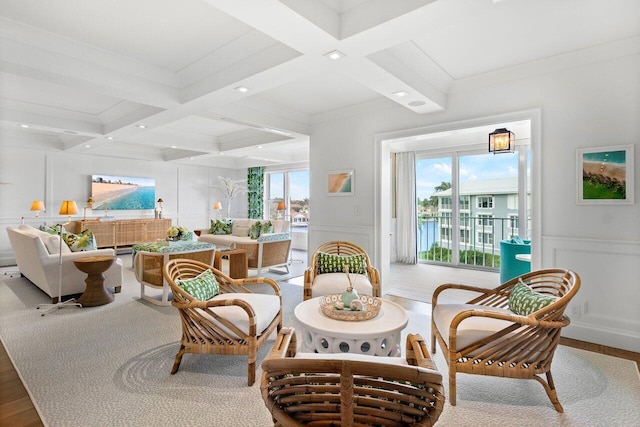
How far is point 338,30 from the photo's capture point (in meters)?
2.31

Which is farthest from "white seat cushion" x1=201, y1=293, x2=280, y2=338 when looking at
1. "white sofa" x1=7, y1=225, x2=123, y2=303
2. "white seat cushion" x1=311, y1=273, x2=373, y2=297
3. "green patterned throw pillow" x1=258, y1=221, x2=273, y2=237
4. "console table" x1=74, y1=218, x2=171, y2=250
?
"console table" x1=74, y1=218, x2=171, y2=250

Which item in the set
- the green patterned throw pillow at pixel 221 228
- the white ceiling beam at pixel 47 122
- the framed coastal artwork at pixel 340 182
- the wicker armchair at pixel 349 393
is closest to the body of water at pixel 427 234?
the framed coastal artwork at pixel 340 182

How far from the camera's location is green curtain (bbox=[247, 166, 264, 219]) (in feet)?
32.4

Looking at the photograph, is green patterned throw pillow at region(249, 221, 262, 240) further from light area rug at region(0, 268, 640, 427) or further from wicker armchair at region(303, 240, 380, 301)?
light area rug at region(0, 268, 640, 427)

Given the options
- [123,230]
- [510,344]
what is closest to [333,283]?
[510,344]

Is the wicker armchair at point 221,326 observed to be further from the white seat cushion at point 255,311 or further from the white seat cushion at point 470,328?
the white seat cushion at point 470,328

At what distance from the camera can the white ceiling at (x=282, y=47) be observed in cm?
220

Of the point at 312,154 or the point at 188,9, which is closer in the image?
the point at 188,9

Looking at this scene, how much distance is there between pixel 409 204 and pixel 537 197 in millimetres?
4099

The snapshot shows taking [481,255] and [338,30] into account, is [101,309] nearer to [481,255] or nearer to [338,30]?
[338,30]

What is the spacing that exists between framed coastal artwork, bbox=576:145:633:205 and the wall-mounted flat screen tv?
9.04 m

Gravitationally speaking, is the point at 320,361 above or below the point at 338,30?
below

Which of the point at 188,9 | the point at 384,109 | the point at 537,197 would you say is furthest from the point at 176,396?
the point at 384,109

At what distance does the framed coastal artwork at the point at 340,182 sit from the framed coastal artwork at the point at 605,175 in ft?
8.60
